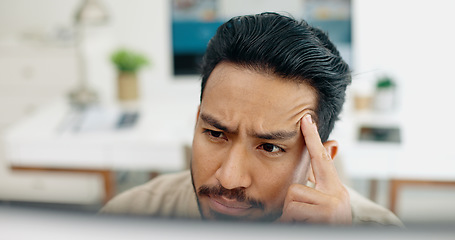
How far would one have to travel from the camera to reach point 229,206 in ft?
0.62

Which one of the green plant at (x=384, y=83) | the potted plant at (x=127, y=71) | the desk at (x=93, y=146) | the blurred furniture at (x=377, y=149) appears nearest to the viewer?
the blurred furniture at (x=377, y=149)

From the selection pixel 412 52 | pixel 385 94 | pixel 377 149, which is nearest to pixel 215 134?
pixel 377 149

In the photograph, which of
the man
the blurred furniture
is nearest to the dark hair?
the man

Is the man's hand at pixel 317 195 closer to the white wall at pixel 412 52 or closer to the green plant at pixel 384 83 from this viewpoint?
the white wall at pixel 412 52

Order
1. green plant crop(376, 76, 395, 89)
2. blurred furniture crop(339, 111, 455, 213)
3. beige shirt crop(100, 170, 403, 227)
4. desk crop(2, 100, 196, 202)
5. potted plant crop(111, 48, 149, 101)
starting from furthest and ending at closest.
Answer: potted plant crop(111, 48, 149, 101) < green plant crop(376, 76, 395, 89) < desk crop(2, 100, 196, 202) < blurred furniture crop(339, 111, 455, 213) < beige shirt crop(100, 170, 403, 227)

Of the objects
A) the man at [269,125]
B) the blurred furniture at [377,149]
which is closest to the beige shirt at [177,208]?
the man at [269,125]

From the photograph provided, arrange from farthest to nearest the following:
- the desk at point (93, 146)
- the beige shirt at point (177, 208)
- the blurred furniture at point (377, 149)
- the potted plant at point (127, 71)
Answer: the potted plant at point (127, 71) → the desk at point (93, 146) → the blurred furniture at point (377, 149) → the beige shirt at point (177, 208)

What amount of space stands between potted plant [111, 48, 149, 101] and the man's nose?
1.03 meters

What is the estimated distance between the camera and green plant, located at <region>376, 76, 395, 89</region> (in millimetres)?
1086

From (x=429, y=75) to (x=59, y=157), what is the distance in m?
0.79

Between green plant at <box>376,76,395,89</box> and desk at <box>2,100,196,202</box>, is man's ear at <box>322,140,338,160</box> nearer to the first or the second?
desk at <box>2,100,196,202</box>

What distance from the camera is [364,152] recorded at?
0.91 m

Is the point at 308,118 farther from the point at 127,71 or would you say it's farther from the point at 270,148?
the point at 127,71

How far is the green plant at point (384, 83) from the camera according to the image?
3.56 feet
